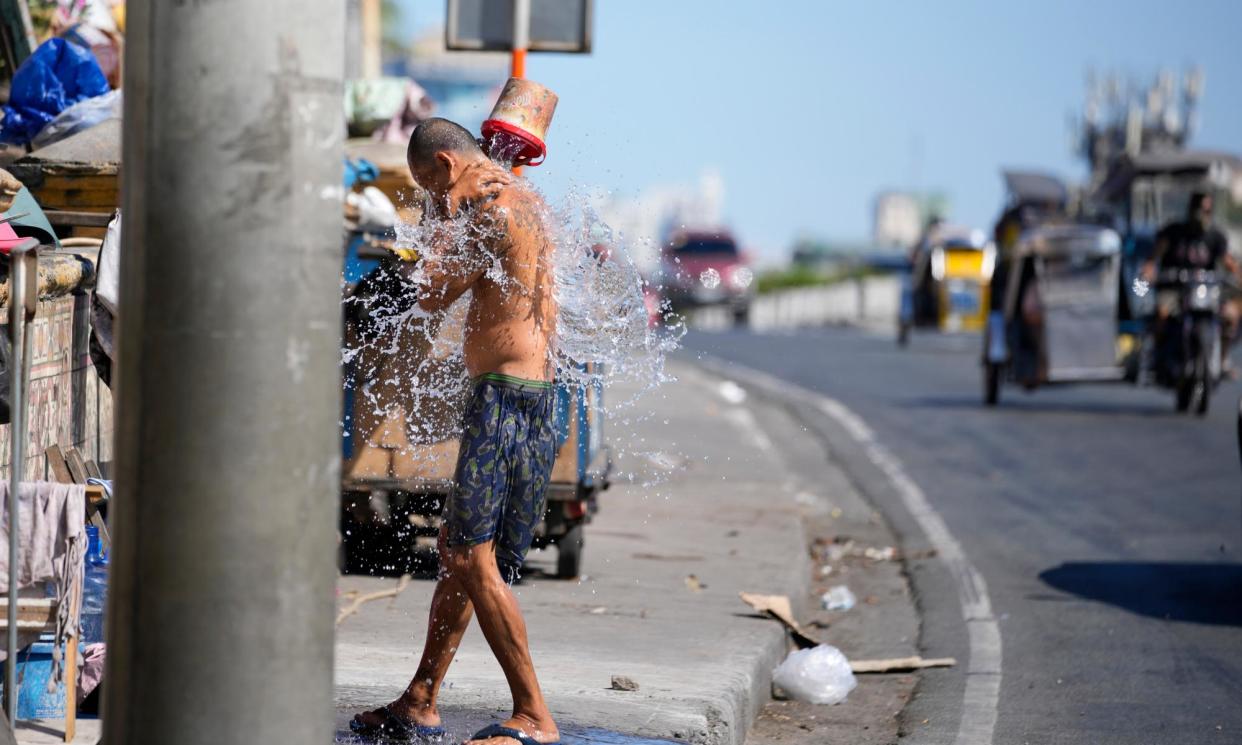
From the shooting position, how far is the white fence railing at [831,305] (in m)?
49.7

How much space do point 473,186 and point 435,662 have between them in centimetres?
138


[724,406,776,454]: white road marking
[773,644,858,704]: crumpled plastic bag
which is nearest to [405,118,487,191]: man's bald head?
[773,644,858,704]: crumpled plastic bag

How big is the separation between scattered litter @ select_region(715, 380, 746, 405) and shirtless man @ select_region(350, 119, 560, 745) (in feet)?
46.9

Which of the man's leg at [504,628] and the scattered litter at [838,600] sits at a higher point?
the man's leg at [504,628]

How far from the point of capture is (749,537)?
32.0ft

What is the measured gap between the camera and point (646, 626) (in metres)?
7.07

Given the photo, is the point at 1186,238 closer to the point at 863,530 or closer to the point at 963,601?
the point at 863,530

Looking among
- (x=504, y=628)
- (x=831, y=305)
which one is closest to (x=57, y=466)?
(x=504, y=628)

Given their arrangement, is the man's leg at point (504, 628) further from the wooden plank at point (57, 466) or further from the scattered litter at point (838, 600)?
the scattered litter at point (838, 600)

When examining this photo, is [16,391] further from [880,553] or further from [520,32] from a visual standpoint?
[880,553]

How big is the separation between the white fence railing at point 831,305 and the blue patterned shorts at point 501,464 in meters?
42.0

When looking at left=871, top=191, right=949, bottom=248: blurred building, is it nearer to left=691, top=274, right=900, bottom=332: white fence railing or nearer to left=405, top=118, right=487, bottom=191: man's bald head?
left=691, top=274, right=900, bottom=332: white fence railing

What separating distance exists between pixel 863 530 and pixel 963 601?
2.45 meters

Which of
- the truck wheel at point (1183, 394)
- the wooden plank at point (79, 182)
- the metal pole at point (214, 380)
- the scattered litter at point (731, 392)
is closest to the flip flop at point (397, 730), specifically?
the metal pole at point (214, 380)
